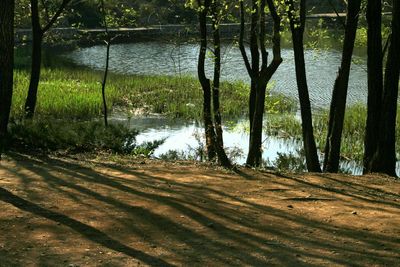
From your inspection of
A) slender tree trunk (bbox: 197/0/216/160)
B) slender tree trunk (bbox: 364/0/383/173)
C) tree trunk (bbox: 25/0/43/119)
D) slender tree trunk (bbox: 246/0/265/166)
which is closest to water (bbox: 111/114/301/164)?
slender tree trunk (bbox: 197/0/216/160)

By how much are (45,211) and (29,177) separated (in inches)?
65.3

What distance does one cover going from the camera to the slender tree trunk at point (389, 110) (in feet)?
33.3

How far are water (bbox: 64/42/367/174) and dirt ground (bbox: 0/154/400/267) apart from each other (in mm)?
3906

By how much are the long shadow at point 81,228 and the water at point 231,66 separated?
1453 centimetres

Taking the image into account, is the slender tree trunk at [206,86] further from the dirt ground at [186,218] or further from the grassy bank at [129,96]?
the grassy bank at [129,96]

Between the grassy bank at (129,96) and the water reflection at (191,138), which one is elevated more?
the grassy bank at (129,96)

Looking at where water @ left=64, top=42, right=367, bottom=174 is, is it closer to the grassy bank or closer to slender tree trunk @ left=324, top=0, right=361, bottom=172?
the grassy bank

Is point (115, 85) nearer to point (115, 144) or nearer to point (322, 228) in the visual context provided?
A: point (115, 144)

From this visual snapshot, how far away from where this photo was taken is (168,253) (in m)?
4.92

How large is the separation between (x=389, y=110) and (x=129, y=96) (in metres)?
16.8

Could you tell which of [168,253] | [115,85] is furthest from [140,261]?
[115,85]

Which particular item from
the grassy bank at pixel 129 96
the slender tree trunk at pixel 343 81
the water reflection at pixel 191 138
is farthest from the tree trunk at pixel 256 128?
the grassy bank at pixel 129 96

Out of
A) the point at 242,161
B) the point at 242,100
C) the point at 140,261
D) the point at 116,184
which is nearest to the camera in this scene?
the point at 140,261

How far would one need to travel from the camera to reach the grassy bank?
2181 centimetres
